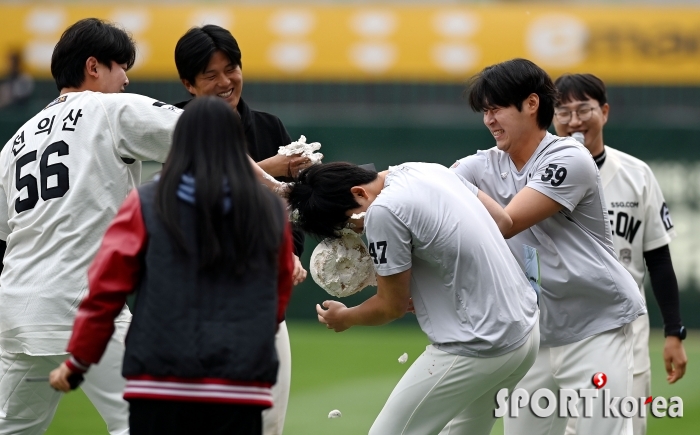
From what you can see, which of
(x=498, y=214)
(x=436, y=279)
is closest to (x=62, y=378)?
(x=436, y=279)

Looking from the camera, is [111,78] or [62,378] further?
[111,78]

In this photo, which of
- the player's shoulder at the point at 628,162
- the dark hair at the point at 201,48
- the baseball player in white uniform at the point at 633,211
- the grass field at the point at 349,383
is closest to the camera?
the dark hair at the point at 201,48

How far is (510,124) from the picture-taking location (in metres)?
4.51

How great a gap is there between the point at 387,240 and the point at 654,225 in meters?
2.43

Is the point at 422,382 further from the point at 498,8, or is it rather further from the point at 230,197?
the point at 498,8

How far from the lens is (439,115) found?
474 inches

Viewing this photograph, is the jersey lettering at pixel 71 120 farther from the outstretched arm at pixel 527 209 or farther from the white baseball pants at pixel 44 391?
the outstretched arm at pixel 527 209

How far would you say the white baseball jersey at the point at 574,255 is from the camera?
447 cm

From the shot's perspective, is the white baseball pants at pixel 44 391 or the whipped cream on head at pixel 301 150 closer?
the white baseball pants at pixel 44 391

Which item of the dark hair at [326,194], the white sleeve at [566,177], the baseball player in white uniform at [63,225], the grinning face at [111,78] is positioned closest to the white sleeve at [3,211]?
the baseball player in white uniform at [63,225]

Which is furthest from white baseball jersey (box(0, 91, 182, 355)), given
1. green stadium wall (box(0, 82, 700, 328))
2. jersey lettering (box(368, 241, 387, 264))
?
green stadium wall (box(0, 82, 700, 328))

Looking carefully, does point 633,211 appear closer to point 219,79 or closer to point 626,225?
point 626,225

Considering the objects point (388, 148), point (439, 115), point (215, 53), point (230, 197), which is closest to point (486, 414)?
point (230, 197)

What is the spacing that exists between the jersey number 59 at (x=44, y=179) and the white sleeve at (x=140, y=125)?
239 millimetres
